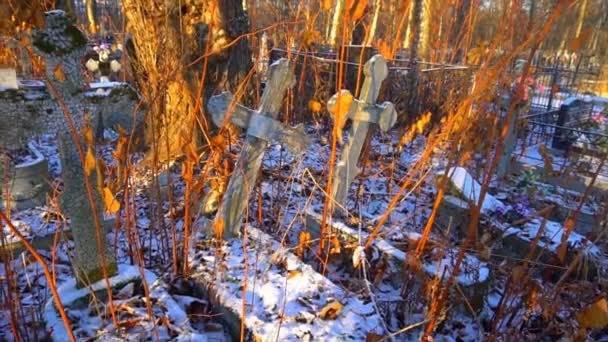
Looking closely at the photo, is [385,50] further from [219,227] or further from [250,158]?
[219,227]

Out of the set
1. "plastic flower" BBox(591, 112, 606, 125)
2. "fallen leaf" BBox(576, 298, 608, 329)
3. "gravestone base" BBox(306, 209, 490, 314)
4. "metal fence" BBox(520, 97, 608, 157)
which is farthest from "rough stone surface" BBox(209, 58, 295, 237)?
"plastic flower" BBox(591, 112, 606, 125)

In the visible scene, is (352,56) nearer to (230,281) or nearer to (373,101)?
(373,101)

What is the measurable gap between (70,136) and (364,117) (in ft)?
5.89

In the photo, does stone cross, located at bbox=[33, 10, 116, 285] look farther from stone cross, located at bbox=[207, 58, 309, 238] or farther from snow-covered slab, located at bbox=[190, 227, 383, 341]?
stone cross, located at bbox=[207, 58, 309, 238]

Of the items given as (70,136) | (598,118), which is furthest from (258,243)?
(598,118)

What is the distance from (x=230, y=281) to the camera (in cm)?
223

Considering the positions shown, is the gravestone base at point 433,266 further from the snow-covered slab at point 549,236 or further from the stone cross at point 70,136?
the stone cross at point 70,136

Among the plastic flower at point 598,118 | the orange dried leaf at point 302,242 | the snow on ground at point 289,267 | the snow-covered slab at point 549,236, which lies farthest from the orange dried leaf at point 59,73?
the plastic flower at point 598,118

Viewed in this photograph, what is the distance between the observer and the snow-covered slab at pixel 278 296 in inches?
74.9

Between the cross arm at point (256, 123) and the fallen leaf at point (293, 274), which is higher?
the cross arm at point (256, 123)

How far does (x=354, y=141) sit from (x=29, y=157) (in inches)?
126

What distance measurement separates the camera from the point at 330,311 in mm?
2018

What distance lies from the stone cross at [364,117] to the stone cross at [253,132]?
1.37 ft

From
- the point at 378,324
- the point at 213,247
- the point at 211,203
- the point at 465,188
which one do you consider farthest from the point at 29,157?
the point at 465,188
